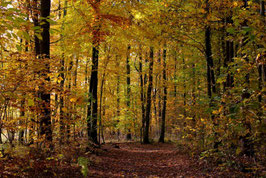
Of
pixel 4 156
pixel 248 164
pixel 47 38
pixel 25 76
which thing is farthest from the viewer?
pixel 47 38

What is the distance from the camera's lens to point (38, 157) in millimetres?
5055

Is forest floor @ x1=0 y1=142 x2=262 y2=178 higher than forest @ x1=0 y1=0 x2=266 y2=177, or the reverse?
forest @ x1=0 y1=0 x2=266 y2=177

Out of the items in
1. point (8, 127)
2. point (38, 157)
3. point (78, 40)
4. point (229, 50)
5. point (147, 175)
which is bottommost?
point (147, 175)

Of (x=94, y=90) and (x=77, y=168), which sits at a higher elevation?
(x=94, y=90)

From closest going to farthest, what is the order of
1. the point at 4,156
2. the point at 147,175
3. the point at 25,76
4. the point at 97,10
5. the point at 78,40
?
the point at 25,76 < the point at 4,156 < the point at 147,175 < the point at 97,10 < the point at 78,40

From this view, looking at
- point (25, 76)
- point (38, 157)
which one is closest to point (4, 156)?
point (38, 157)

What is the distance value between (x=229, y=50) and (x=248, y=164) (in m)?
4.00

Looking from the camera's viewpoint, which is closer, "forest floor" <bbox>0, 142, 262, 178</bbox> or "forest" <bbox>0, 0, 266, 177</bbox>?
"forest" <bbox>0, 0, 266, 177</bbox>

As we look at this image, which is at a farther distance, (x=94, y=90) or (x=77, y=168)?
(x=94, y=90)

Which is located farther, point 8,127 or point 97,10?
point 97,10

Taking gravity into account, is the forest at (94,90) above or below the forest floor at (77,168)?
above

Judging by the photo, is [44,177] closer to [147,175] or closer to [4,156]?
[4,156]

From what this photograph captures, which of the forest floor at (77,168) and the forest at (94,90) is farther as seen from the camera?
the forest floor at (77,168)

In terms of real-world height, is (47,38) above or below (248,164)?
above
